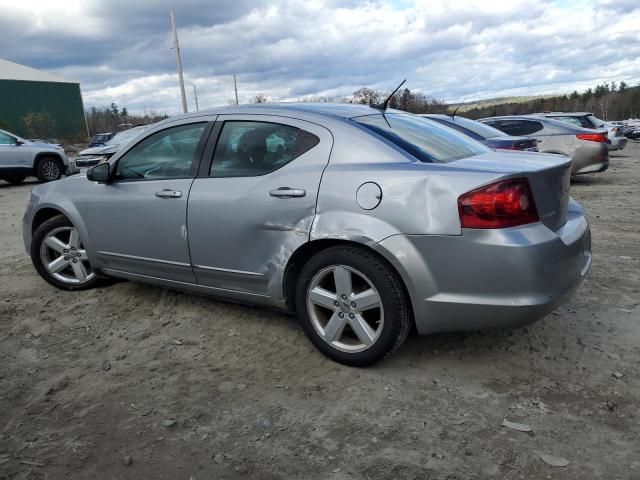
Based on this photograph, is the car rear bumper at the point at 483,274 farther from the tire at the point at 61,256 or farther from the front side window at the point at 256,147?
the tire at the point at 61,256

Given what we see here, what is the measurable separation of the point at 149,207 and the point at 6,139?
500 inches

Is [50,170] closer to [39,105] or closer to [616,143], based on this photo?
[616,143]

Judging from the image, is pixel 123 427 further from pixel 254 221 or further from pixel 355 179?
pixel 355 179

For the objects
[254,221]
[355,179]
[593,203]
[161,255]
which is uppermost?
[355,179]

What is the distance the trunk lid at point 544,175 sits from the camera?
9.22 ft

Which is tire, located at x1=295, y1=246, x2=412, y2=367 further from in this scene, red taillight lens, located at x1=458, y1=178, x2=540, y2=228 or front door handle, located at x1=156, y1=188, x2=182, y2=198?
front door handle, located at x1=156, y1=188, x2=182, y2=198

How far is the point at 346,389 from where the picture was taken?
2914 mm

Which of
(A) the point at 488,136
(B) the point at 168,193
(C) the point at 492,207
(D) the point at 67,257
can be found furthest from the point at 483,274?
(A) the point at 488,136

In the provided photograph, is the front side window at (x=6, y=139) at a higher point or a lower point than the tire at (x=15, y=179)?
higher

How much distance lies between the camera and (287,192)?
3182mm

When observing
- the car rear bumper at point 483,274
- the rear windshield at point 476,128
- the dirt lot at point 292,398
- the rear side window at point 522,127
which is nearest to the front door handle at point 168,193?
the dirt lot at point 292,398

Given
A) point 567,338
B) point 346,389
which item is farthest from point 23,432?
point 567,338

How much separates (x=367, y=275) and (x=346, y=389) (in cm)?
62

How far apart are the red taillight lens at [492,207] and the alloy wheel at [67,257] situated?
321 centimetres
